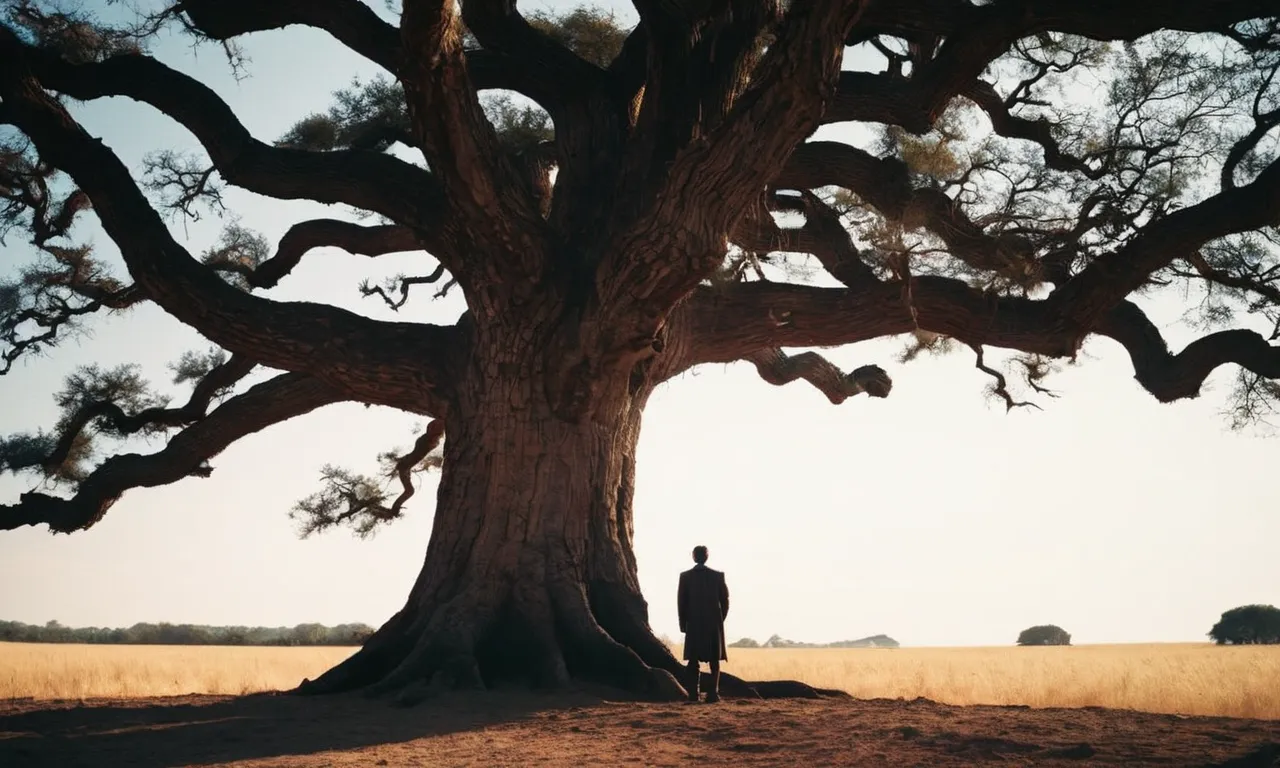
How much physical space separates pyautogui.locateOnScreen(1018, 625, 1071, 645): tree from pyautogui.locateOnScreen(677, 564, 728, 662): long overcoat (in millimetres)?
58023

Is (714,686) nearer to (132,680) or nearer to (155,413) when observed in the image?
(155,413)

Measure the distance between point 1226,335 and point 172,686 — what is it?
13.4 m

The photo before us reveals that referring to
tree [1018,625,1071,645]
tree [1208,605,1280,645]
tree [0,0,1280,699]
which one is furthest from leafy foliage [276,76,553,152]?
tree [1018,625,1071,645]

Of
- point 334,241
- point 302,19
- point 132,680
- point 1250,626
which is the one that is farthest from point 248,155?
point 1250,626

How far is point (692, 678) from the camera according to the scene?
9789 millimetres

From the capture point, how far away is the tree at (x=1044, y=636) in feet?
208

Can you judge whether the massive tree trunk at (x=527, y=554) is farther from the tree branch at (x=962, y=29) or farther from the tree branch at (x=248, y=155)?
the tree branch at (x=962, y=29)

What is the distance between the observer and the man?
31.7 feet

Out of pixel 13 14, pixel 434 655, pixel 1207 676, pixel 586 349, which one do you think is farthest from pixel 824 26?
pixel 1207 676

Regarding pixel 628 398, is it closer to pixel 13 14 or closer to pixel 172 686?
pixel 13 14

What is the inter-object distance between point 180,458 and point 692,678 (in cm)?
747

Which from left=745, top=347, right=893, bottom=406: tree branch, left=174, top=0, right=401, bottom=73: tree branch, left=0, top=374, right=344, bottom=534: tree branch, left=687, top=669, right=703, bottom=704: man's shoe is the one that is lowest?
left=687, top=669, right=703, bottom=704: man's shoe

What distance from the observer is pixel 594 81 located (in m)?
12.0

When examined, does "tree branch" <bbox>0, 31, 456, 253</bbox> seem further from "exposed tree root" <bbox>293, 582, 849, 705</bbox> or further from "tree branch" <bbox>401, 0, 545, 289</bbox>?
"exposed tree root" <bbox>293, 582, 849, 705</bbox>
